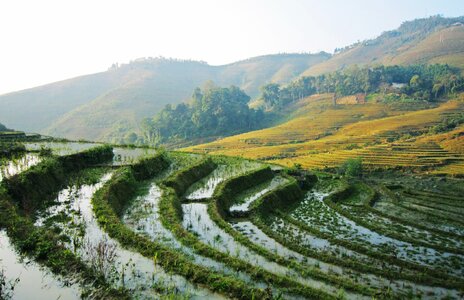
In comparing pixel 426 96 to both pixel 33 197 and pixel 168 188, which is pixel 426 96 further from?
pixel 33 197

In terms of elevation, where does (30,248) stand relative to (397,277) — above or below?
above

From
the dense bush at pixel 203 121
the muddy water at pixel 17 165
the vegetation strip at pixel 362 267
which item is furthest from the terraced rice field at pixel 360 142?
the muddy water at pixel 17 165

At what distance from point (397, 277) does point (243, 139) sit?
6182cm

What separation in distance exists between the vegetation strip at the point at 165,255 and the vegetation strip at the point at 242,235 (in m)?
2.45

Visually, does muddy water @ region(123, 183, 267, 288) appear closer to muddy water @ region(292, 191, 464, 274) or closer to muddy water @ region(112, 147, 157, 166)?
muddy water @ region(112, 147, 157, 166)

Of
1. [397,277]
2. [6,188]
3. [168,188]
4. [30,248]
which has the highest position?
[6,188]

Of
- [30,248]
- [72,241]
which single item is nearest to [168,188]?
[72,241]

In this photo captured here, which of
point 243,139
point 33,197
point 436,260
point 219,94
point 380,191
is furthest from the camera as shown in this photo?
point 219,94

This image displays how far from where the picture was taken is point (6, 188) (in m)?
13.1

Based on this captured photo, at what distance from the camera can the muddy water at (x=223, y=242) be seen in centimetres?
987

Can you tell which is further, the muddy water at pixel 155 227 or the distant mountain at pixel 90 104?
the distant mountain at pixel 90 104

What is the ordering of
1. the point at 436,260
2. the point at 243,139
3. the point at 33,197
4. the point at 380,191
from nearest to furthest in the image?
1. the point at 436,260
2. the point at 33,197
3. the point at 380,191
4. the point at 243,139

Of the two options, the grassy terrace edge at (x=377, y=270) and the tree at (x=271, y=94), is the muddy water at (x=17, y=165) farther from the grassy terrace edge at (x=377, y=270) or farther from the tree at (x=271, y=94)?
the tree at (x=271, y=94)

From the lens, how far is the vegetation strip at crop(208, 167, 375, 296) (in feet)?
31.9
